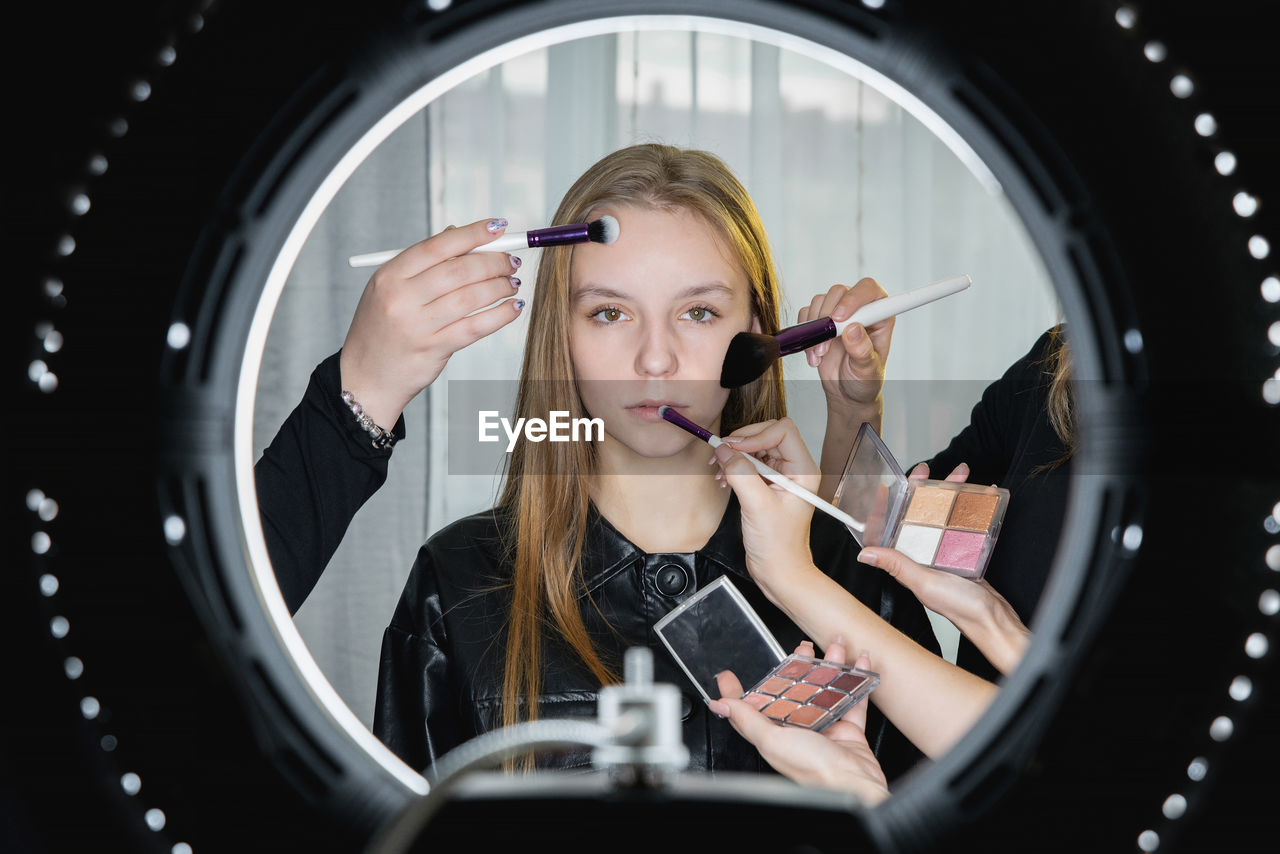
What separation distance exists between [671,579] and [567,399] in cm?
15

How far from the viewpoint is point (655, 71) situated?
3.55 ft

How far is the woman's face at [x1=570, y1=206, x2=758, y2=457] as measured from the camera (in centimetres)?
61

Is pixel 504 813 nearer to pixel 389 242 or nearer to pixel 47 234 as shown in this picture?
pixel 47 234

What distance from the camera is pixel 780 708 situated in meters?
Result: 0.51

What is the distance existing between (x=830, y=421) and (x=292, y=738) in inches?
17.6

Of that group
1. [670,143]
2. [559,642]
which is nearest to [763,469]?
[559,642]

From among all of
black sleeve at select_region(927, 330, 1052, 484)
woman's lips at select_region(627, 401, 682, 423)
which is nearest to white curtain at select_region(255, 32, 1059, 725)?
black sleeve at select_region(927, 330, 1052, 484)

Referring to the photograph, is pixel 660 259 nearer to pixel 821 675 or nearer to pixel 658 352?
pixel 658 352

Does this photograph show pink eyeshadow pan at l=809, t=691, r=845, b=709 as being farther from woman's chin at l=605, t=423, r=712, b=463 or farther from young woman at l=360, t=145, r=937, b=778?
woman's chin at l=605, t=423, r=712, b=463

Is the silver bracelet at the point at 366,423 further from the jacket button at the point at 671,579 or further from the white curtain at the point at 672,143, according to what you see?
the white curtain at the point at 672,143

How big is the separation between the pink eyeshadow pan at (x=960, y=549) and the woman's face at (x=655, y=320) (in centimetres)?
16

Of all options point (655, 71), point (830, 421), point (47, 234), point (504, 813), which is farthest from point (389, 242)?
point (504, 813)

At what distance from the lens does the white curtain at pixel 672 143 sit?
109 cm

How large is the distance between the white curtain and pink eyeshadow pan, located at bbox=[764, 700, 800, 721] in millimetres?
614
